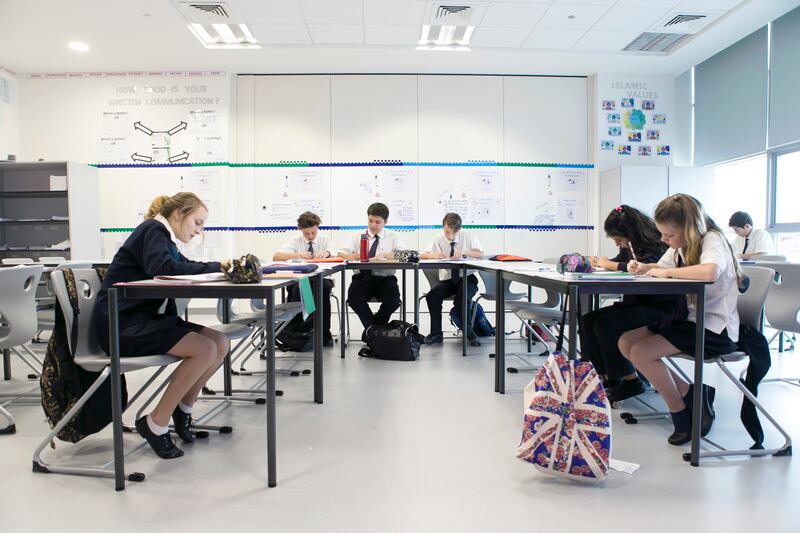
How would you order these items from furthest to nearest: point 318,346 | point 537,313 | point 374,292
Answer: point 374,292, point 537,313, point 318,346

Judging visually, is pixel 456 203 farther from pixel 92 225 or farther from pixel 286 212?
pixel 92 225

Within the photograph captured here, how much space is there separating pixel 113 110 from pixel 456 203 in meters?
4.48

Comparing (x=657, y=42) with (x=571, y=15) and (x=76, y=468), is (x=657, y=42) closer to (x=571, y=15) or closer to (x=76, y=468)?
(x=571, y=15)

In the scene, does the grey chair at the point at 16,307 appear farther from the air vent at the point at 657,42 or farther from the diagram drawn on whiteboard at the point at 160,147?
the air vent at the point at 657,42

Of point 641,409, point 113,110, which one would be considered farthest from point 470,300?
point 113,110

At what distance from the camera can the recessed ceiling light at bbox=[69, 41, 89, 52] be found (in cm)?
539

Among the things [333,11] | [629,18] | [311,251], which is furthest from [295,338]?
[629,18]

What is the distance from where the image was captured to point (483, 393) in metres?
2.89

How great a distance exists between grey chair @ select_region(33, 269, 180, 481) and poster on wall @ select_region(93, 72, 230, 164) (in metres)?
4.72

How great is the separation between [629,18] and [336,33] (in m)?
2.90

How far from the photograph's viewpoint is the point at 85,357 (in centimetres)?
189

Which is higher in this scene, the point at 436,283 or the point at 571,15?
the point at 571,15

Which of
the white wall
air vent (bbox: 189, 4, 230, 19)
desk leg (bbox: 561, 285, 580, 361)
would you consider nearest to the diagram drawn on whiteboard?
the white wall

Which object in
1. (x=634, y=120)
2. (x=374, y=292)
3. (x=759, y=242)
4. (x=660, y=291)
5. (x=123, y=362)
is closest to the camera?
(x=123, y=362)
